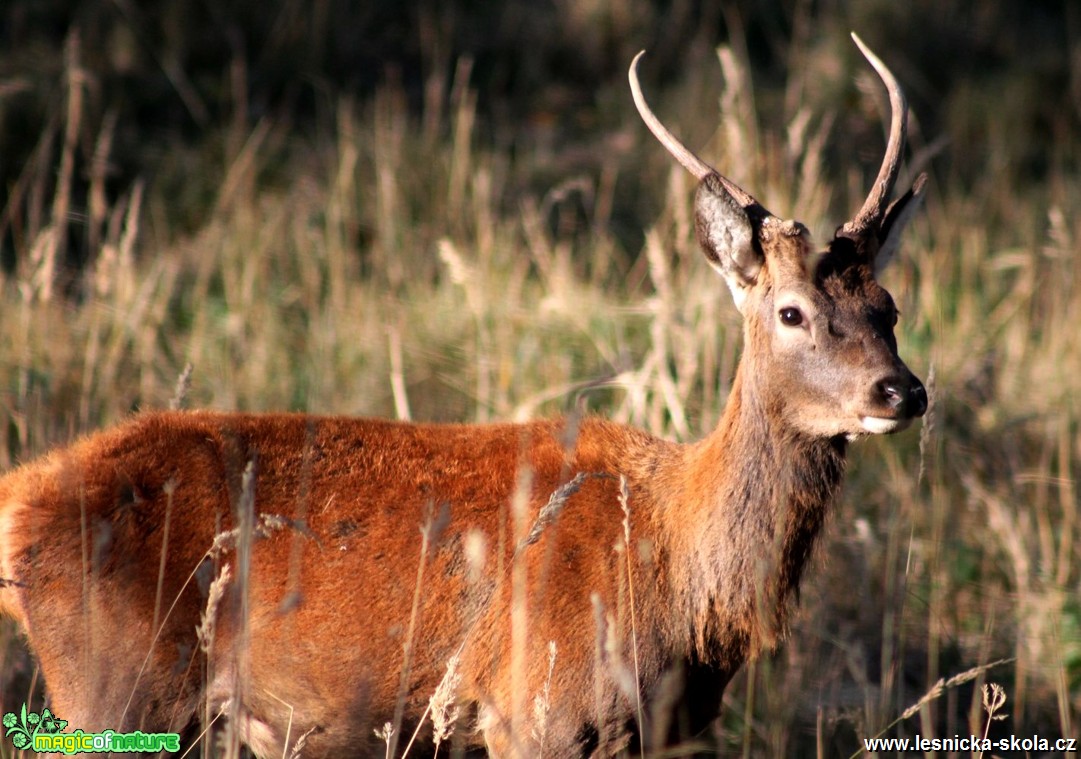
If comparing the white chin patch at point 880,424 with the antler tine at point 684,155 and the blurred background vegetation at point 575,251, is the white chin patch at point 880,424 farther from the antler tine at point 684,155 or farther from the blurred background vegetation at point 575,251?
the antler tine at point 684,155

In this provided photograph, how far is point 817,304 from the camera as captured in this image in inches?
177

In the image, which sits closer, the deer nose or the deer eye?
the deer nose

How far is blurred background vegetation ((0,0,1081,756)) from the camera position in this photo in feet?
20.4

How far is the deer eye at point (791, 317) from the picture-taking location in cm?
454

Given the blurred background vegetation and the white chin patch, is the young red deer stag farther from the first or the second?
the blurred background vegetation

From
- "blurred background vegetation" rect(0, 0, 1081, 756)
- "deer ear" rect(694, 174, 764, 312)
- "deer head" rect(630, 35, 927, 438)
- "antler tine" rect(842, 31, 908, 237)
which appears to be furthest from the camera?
"blurred background vegetation" rect(0, 0, 1081, 756)

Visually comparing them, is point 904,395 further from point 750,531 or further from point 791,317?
point 750,531

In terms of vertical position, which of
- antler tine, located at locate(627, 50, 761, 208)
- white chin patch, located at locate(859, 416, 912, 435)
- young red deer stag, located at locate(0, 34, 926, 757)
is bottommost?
young red deer stag, located at locate(0, 34, 926, 757)

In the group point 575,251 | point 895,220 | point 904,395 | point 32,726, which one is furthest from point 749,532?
point 575,251

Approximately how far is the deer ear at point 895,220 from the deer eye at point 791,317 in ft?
1.55

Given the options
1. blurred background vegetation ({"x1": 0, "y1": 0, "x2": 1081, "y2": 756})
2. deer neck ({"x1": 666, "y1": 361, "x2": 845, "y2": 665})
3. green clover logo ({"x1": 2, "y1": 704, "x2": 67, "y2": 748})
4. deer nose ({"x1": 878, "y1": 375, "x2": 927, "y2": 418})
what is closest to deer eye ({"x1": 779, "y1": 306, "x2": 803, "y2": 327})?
deer neck ({"x1": 666, "y1": 361, "x2": 845, "y2": 665})

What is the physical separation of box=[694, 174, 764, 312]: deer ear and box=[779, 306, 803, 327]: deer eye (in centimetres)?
26

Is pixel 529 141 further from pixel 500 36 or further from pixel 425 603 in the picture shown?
pixel 425 603

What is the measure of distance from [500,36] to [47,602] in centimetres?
1000
